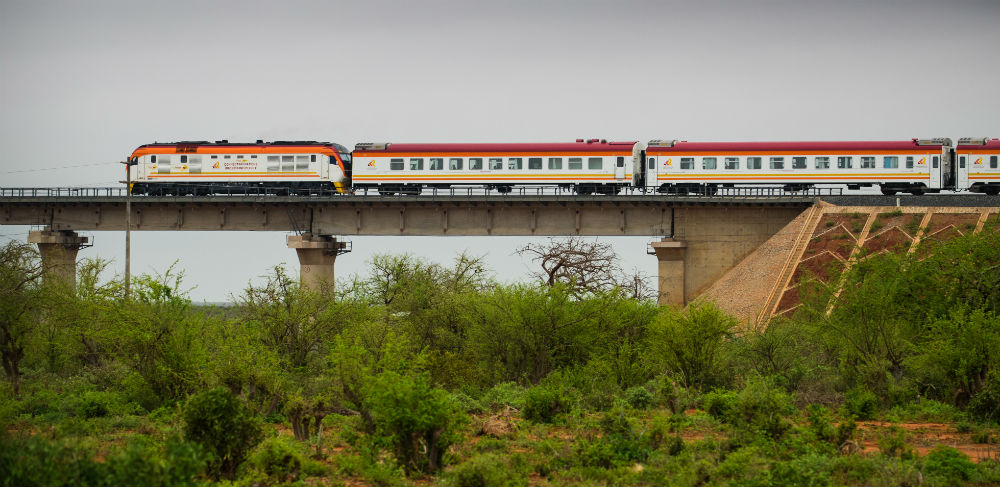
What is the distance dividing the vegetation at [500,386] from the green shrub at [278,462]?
0.04 meters

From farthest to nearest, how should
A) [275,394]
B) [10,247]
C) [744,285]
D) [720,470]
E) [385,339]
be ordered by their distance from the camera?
1. [744,285]
2. [10,247]
3. [385,339]
4. [275,394]
5. [720,470]

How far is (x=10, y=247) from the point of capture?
36.1 m

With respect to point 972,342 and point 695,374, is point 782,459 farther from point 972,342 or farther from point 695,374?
point 695,374

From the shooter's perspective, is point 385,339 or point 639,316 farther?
point 639,316

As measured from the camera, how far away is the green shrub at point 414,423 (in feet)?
62.3

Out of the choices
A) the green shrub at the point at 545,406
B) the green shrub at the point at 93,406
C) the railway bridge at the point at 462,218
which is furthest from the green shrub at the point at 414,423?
the railway bridge at the point at 462,218

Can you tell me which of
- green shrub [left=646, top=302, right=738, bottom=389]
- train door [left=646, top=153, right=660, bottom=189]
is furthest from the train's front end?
green shrub [left=646, top=302, right=738, bottom=389]

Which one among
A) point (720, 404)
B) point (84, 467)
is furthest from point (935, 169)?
point (84, 467)

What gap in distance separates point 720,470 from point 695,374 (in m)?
13.1

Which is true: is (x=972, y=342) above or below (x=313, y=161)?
below

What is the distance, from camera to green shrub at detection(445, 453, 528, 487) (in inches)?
698

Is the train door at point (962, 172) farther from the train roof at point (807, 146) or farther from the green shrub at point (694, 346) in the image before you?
the green shrub at point (694, 346)

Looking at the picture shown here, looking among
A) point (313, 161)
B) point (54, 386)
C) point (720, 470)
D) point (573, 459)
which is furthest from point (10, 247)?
point (720, 470)

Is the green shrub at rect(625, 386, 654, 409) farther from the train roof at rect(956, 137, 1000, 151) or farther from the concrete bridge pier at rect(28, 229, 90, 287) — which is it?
the concrete bridge pier at rect(28, 229, 90, 287)
